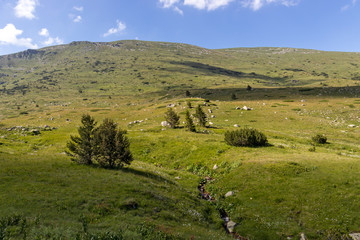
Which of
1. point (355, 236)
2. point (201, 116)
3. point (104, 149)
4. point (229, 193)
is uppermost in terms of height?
point (201, 116)

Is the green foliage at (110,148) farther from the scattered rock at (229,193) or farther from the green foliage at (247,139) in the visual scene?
the green foliage at (247,139)

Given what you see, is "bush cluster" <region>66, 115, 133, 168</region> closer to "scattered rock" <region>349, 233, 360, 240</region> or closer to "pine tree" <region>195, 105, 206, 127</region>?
"scattered rock" <region>349, 233, 360, 240</region>

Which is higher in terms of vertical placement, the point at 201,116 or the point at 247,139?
the point at 201,116

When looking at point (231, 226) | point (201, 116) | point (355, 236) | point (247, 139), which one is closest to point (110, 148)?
point (231, 226)

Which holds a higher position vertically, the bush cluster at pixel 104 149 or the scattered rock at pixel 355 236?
the bush cluster at pixel 104 149

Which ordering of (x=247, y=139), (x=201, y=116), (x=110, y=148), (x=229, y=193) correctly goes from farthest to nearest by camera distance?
(x=201, y=116), (x=247, y=139), (x=110, y=148), (x=229, y=193)

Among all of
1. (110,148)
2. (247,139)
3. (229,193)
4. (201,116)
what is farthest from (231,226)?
(201,116)

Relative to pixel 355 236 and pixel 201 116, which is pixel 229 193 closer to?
pixel 355 236

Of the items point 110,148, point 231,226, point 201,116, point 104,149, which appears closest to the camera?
point 231,226

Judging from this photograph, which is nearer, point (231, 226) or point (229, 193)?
point (231, 226)

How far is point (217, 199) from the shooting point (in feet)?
79.2

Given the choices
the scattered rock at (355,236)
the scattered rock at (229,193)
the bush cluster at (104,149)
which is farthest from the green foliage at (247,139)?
the scattered rock at (355,236)

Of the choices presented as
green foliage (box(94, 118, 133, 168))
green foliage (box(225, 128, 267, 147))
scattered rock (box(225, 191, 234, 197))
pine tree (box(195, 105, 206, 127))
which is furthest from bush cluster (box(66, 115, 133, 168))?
pine tree (box(195, 105, 206, 127))

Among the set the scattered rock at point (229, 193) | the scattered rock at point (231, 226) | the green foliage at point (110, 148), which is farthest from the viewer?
the green foliage at point (110, 148)
